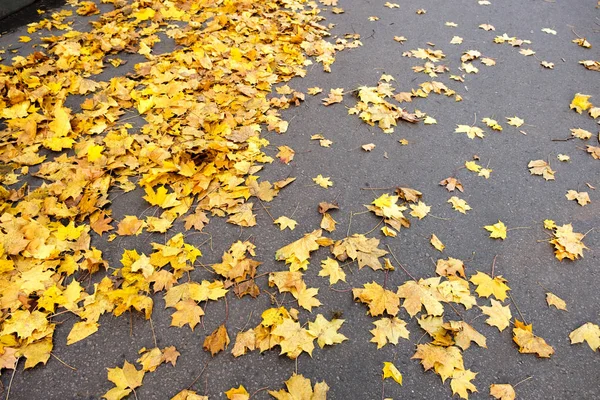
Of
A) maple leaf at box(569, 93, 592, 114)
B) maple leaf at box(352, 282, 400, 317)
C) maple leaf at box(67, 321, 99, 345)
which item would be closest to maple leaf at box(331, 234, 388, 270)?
maple leaf at box(352, 282, 400, 317)

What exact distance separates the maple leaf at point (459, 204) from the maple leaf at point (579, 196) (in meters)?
0.89

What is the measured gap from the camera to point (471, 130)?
12.8 feet

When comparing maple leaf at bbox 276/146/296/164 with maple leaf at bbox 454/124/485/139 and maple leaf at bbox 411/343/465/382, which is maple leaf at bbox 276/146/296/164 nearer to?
maple leaf at bbox 454/124/485/139

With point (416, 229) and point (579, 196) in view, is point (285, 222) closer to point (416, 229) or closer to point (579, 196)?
point (416, 229)

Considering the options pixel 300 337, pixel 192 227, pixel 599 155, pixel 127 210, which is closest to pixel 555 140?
pixel 599 155

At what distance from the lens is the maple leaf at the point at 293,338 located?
7.50 feet

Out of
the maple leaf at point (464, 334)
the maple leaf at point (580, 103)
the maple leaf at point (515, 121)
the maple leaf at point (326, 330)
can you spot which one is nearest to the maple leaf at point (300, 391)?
the maple leaf at point (326, 330)

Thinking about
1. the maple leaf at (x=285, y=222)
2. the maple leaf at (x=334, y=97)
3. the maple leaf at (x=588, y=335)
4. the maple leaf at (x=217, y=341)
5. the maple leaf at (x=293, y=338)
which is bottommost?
the maple leaf at (x=588, y=335)

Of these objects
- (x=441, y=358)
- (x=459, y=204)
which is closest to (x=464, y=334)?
(x=441, y=358)

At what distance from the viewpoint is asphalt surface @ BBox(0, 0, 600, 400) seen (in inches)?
87.2

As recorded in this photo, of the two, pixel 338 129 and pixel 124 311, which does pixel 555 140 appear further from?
pixel 124 311

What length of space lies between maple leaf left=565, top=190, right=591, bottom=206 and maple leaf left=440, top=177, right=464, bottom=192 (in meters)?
0.88

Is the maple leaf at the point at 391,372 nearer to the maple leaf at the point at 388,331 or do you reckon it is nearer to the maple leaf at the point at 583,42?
the maple leaf at the point at 388,331

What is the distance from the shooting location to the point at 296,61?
4.85 m
